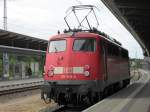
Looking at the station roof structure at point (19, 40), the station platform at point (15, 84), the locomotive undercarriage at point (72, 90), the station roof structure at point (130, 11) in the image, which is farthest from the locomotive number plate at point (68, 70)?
the station roof structure at point (19, 40)

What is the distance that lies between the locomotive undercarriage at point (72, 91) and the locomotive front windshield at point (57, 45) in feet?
4.97

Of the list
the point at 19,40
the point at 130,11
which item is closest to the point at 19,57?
the point at 19,40

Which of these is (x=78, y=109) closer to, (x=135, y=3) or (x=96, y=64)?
(x=96, y=64)

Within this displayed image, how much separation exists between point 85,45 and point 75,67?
3.77 ft

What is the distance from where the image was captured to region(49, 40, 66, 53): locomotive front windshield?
17844mm

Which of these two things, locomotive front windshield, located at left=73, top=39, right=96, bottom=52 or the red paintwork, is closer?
the red paintwork

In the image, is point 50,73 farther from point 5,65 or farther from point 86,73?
point 5,65

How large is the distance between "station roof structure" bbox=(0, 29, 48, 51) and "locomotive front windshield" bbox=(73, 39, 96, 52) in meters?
19.1

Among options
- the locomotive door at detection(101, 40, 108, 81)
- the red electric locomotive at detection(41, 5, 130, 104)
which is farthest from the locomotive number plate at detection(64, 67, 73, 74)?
the locomotive door at detection(101, 40, 108, 81)

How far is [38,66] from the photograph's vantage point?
163ft

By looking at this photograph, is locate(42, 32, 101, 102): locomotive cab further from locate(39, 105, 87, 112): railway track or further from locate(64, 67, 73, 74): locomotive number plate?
locate(39, 105, 87, 112): railway track

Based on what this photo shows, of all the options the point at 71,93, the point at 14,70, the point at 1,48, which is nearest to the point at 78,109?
the point at 71,93

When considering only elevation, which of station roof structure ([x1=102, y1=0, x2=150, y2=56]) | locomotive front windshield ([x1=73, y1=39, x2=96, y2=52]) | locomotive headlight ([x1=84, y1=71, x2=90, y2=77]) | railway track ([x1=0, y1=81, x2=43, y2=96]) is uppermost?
station roof structure ([x1=102, y1=0, x2=150, y2=56])

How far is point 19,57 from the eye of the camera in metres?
42.9
